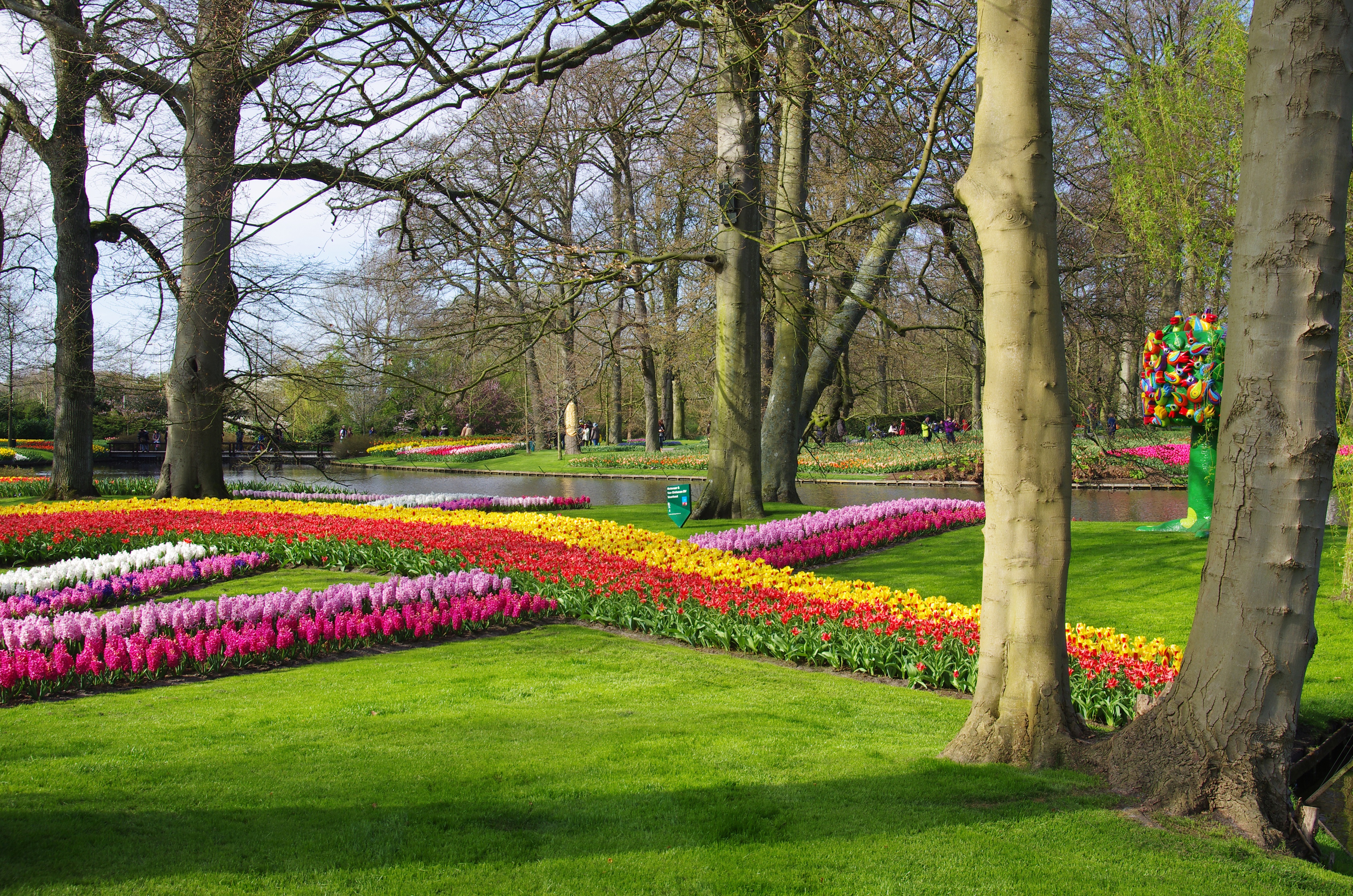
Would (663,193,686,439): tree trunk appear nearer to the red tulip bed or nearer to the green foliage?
the red tulip bed

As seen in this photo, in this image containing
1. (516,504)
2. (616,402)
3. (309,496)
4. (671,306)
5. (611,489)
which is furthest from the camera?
(616,402)

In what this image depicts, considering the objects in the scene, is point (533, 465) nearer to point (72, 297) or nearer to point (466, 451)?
point (466, 451)

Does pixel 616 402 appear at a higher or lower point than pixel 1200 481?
higher

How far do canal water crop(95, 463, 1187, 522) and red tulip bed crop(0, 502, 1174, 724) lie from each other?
7.30ft

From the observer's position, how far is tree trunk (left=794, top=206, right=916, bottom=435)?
14.5m

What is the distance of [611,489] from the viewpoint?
25328 millimetres

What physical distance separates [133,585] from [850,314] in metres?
11.4

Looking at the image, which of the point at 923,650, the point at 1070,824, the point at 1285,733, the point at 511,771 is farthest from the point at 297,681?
the point at 1285,733

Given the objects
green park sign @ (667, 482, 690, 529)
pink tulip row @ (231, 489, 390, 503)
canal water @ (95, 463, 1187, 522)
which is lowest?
canal water @ (95, 463, 1187, 522)

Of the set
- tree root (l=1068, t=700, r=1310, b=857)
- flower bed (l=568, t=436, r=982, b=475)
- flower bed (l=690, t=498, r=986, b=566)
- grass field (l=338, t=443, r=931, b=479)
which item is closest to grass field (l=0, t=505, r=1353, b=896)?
tree root (l=1068, t=700, r=1310, b=857)

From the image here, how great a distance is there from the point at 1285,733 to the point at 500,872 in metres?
2.78

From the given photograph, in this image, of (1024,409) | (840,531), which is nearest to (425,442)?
(840,531)

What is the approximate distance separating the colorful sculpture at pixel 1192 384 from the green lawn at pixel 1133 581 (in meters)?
0.77

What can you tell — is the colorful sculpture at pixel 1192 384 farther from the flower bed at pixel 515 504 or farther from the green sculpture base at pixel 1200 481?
the flower bed at pixel 515 504
